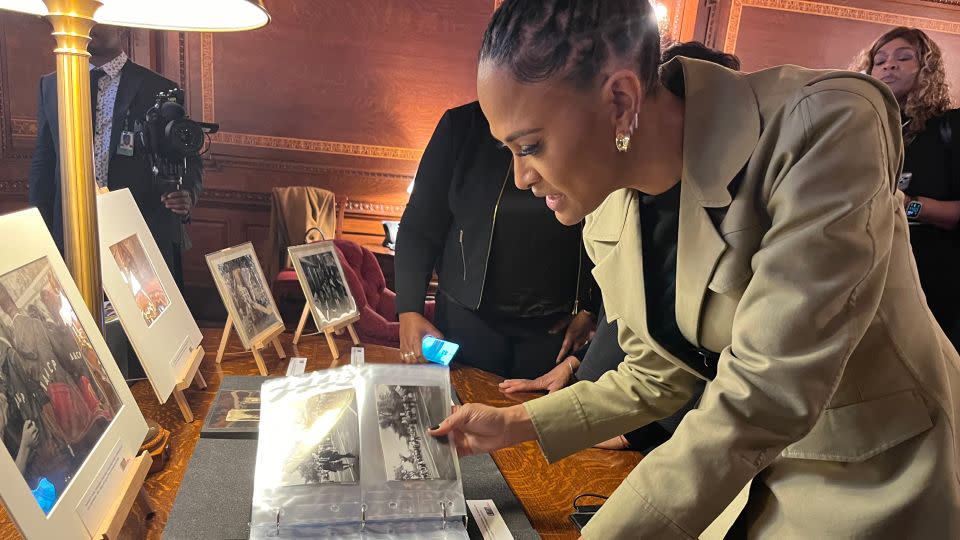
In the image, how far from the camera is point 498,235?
1.68 metres

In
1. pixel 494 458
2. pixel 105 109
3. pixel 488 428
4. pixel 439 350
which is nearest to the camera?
pixel 488 428

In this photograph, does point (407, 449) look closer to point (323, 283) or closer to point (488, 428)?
point (488, 428)

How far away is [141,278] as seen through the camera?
1.17 metres

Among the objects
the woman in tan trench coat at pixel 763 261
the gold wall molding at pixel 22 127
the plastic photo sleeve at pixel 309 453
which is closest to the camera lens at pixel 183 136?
the plastic photo sleeve at pixel 309 453

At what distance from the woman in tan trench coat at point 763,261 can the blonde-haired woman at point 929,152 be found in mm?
1907

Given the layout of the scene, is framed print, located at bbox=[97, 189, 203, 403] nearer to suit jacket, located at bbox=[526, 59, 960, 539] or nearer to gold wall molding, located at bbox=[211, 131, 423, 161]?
suit jacket, located at bbox=[526, 59, 960, 539]

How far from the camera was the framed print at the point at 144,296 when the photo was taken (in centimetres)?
104

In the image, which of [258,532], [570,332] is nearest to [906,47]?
[570,332]

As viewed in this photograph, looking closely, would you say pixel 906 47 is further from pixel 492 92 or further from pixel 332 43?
pixel 332 43

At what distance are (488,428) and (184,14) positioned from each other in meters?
0.87

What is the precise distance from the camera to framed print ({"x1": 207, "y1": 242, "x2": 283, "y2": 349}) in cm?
143

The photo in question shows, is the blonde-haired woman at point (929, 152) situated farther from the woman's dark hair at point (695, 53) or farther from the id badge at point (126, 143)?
the id badge at point (126, 143)

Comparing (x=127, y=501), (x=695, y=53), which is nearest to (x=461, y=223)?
(x=695, y=53)

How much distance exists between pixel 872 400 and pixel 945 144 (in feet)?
7.08
